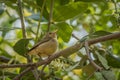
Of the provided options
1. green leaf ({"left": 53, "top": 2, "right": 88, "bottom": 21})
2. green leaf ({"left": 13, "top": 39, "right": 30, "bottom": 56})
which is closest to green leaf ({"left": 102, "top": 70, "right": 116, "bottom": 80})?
green leaf ({"left": 13, "top": 39, "right": 30, "bottom": 56})

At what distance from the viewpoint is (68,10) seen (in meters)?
1.15


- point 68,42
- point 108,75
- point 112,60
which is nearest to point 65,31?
point 68,42

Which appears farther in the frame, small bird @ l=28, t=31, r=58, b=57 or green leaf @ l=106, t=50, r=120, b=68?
green leaf @ l=106, t=50, r=120, b=68

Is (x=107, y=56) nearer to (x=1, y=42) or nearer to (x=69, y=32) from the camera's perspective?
(x=69, y=32)

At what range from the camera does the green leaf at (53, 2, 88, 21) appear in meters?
1.13

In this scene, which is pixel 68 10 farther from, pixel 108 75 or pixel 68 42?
pixel 108 75

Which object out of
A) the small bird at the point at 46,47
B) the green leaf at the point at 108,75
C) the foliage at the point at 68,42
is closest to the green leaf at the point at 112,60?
the foliage at the point at 68,42

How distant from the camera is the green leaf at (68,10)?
1.13 metres

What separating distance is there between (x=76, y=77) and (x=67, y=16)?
36 centimetres

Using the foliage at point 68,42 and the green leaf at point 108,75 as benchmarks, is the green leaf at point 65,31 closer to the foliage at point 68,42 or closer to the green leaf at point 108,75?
the foliage at point 68,42

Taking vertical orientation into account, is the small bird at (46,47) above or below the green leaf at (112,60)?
above

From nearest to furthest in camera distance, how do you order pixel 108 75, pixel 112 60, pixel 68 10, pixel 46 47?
1. pixel 108 75
2. pixel 46 47
3. pixel 112 60
4. pixel 68 10

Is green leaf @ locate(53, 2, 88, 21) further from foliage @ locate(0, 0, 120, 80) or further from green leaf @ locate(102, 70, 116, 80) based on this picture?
green leaf @ locate(102, 70, 116, 80)

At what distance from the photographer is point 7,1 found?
1.23 metres
